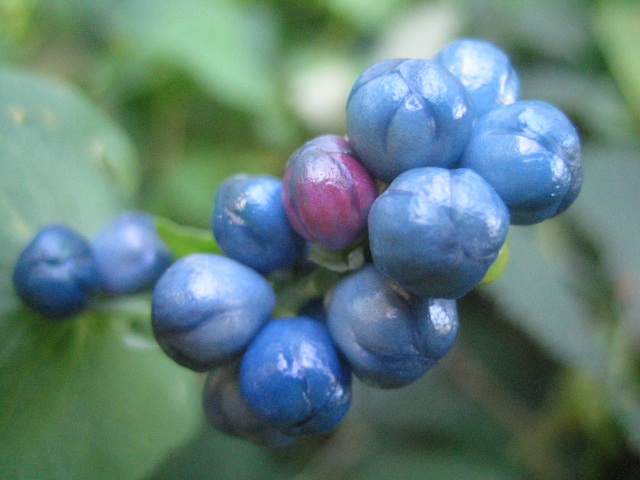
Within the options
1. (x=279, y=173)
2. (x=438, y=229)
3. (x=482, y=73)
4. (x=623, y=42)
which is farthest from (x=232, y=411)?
(x=623, y=42)

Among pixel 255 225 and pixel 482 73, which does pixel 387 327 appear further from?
pixel 482 73

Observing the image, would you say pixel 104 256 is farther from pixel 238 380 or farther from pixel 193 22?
pixel 193 22

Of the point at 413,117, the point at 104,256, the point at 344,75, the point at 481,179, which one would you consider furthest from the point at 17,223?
the point at 344,75

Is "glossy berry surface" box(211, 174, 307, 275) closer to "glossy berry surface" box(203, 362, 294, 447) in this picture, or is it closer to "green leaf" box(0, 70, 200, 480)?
"glossy berry surface" box(203, 362, 294, 447)

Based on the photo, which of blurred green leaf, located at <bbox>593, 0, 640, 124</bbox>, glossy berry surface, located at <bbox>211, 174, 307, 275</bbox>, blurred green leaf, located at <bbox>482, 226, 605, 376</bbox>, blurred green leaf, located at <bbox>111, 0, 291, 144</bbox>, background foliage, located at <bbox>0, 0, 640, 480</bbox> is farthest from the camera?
blurred green leaf, located at <bbox>111, 0, 291, 144</bbox>

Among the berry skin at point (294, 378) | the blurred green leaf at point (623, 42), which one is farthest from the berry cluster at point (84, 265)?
the blurred green leaf at point (623, 42)

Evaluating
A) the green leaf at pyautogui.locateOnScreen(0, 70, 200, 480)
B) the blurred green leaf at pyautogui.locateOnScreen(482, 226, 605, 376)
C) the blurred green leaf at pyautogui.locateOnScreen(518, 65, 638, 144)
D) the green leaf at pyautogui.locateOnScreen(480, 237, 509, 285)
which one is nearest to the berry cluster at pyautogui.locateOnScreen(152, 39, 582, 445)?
the green leaf at pyautogui.locateOnScreen(480, 237, 509, 285)

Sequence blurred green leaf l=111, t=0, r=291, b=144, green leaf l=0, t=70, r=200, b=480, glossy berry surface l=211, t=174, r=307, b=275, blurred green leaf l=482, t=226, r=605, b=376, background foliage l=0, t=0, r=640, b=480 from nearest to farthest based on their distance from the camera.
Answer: glossy berry surface l=211, t=174, r=307, b=275 → green leaf l=0, t=70, r=200, b=480 → background foliage l=0, t=0, r=640, b=480 → blurred green leaf l=482, t=226, r=605, b=376 → blurred green leaf l=111, t=0, r=291, b=144
